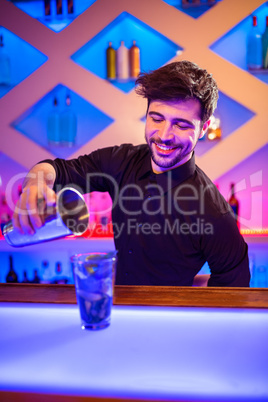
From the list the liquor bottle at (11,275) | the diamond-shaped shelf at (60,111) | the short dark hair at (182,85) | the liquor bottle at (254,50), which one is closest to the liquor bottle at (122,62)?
the diamond-shaped shelf at (60,111)

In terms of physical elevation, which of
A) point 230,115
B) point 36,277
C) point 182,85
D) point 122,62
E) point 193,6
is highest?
point 193,6

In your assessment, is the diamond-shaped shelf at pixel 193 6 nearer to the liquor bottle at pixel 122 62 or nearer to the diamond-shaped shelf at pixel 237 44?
the diamond-shaped shelf at pixel 237 44

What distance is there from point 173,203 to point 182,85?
53 centimetres

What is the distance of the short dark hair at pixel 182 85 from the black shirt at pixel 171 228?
294 mm

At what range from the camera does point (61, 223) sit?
0.80 metres

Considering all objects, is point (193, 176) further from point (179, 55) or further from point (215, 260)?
point (179, 55)

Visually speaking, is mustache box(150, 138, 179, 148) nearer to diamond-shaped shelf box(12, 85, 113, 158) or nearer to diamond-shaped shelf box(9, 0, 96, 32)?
diamond-shaped shelf box(12, 85, 113, 158)

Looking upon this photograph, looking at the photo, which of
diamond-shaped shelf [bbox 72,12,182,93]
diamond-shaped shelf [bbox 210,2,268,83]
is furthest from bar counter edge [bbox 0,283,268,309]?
diamond-shaped shelf [bbox 210,2,268,83]

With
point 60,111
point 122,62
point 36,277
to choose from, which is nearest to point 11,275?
point 36,277

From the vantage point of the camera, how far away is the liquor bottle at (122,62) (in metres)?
2.90

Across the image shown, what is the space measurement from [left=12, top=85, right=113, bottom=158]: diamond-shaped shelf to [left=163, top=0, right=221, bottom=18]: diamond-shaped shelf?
984 mm

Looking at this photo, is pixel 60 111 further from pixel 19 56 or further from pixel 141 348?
pixel 141 348

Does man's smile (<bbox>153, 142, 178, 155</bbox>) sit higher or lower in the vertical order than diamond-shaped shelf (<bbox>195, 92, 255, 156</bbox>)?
lower

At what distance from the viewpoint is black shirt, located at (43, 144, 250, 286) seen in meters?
1.68
